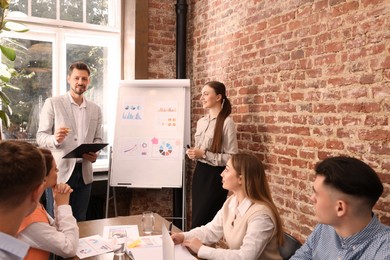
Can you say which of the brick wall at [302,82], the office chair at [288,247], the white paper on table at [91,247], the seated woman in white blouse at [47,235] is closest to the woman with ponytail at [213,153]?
Result: the brick wall at [302,82]

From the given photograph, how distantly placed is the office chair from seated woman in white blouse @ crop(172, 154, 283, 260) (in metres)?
0.03

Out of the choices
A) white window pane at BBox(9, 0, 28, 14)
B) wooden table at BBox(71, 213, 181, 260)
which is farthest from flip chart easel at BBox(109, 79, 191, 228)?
wooden table at BBox(71, 213, 181, 260)

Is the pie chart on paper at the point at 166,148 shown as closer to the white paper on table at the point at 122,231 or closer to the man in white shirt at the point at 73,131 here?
the man in white shirt at the point at 73,131

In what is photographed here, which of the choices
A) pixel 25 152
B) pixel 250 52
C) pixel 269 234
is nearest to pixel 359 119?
pixel 269 234

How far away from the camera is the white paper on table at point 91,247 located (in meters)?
1.79

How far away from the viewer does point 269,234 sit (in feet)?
6.34

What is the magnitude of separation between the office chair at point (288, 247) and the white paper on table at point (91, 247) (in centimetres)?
89

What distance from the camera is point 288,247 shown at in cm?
194

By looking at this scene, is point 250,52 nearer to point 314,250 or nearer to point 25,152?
point 314,250

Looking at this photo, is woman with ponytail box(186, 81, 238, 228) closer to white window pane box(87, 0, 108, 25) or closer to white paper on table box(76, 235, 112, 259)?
white paper on table box(76, 235, 112, 259)

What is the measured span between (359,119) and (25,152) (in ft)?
6.11

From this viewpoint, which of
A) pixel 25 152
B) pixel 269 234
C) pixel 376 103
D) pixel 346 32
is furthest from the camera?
pixel 346 32

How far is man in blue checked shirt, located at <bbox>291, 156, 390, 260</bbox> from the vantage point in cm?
145

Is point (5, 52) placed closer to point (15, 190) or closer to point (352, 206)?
point (15, 190)
